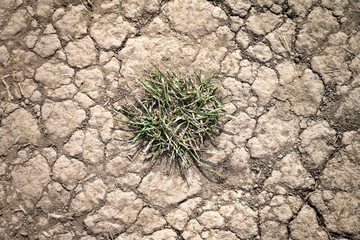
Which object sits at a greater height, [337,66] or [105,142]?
[337,66]

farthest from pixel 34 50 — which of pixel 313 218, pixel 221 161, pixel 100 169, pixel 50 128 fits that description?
pixel 313 218

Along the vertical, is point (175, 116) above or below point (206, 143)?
above

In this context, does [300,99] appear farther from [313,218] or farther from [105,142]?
[105,142]
